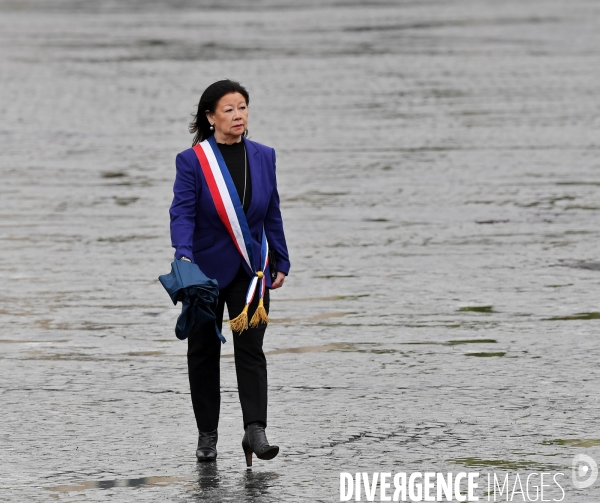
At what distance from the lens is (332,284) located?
35.2ft

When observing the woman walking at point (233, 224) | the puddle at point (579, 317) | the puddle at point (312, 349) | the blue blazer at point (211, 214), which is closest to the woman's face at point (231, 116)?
the woman walking at point (233, 224)

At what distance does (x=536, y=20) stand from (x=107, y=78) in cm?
1655

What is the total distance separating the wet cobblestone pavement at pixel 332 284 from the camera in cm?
688

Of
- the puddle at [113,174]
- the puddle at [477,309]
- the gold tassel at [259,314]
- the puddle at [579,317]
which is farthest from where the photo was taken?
the puddle at [113,174]

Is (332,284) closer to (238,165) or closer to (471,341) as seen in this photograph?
(471,341)

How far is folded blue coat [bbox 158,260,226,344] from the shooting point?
641cm

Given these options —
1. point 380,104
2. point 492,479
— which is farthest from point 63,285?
point 380,104

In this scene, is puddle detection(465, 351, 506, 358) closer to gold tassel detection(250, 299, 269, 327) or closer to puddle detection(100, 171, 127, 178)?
gold tassel detection(250, 299, 269, 327)

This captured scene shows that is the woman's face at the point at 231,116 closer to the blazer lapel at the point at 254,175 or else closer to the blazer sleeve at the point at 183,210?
the blazer lapel at the point at 254,175

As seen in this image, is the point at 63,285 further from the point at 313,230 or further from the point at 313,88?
the point at 313,88

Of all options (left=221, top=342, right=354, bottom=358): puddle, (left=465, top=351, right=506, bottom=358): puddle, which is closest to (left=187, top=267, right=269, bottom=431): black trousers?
(left=221, top=342, right=354, bottom=358): puddle

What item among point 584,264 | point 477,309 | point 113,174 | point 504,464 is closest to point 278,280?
point 504,464

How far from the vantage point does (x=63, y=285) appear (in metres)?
10.7

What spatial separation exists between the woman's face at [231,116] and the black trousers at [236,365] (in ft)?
1.93
